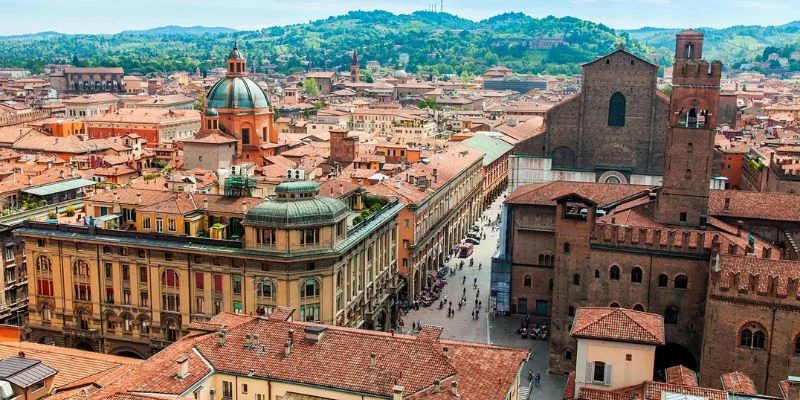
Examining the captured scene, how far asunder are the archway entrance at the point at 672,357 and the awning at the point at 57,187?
5163 cm

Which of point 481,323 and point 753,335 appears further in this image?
point 481,323

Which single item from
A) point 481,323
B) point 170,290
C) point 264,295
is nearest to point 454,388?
point 264,295

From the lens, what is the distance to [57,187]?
2911 inches

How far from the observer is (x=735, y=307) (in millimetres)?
47344

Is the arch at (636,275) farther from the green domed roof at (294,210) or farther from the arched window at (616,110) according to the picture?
the arched window at (616,110)

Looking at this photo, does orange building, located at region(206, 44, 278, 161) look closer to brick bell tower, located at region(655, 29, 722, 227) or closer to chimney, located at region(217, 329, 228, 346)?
brick bell tower, located at region(655, 29, 722, 227)

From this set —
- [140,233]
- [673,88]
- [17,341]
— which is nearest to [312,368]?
[17,341]

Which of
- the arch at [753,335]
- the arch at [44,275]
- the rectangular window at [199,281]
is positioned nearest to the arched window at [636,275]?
the arch at [753,335]

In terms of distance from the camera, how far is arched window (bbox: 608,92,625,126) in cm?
8569

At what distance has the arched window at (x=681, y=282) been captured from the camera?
178 feet

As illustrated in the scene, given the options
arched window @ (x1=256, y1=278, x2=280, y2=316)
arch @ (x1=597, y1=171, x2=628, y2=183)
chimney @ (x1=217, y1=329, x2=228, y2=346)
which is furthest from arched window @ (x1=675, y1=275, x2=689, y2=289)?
arch @ (x1=597, y1=171, x2=628, y2=183)

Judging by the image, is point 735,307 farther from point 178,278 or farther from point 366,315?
point 178,278

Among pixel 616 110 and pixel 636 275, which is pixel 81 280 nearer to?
pixel 636 275

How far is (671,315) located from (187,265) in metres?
32.2
